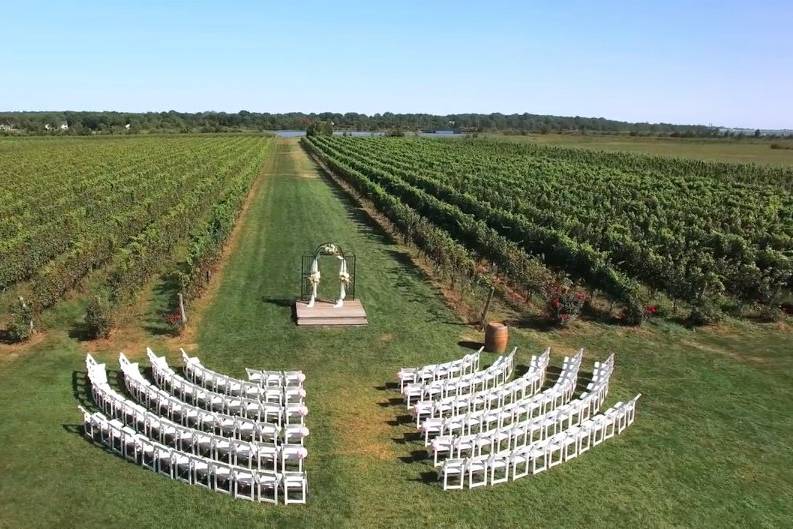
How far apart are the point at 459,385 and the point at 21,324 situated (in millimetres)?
12555

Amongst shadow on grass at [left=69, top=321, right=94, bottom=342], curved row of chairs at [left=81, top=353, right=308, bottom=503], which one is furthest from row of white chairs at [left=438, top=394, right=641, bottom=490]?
shadow on grass at [left=69, top=321, right=94, bottom=342]

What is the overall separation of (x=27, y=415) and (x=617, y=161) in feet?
288

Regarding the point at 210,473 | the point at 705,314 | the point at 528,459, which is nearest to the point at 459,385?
the point at 528,459

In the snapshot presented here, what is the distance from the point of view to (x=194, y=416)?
514 inches

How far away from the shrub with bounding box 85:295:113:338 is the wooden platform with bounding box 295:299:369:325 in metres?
5.66

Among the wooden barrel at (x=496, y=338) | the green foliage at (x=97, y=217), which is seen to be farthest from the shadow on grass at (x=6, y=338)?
the wooden barrel at (x=496, y=338)

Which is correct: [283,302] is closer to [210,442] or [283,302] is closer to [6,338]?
[6,338]

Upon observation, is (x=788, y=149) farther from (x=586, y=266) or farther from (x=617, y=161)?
(x=586, y=266)

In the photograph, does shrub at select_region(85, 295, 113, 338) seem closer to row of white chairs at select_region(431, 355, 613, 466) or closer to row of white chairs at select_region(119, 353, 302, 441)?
row of white chairs at select_region(119, 353, 302, 441)

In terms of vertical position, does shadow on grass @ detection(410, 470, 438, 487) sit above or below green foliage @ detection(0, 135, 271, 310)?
below

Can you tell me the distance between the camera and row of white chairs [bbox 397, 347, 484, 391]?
50.4 ft

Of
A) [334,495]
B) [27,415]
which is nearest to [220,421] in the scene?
[334,495]

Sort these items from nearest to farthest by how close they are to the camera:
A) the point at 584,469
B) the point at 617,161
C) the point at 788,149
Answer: the point at 584,469, the point at 617,161, the point at 788,149

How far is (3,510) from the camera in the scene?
33.9ft
